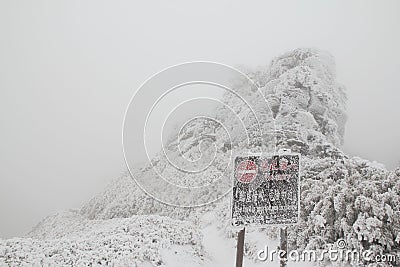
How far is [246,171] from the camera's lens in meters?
9.48

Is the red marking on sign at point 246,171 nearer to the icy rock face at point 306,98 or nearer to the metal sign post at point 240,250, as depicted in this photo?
the metal sign post at point 240,250

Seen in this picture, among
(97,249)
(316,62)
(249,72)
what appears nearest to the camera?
(97,249)

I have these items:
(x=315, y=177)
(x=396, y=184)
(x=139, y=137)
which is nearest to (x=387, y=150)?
(x=315, y=177)

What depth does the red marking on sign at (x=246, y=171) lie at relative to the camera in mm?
9414

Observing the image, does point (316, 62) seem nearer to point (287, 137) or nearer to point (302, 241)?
point (287, 137)

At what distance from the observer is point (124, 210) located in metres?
25.3

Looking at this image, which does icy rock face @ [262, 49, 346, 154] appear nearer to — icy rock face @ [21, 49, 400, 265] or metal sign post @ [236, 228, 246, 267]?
icy rock face @ [21, 49, 400, 265]

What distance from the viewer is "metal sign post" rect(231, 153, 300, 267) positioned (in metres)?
9.31

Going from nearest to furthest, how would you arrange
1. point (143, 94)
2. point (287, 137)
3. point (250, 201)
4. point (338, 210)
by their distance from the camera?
point (250, 201), point (338, 210), point (143, 94), point (287, 137)

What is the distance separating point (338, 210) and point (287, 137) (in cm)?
1048

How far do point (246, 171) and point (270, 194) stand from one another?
0.80 metres

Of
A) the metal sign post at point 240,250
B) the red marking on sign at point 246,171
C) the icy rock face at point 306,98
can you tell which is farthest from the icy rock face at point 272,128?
the metal sign post at point 240,250

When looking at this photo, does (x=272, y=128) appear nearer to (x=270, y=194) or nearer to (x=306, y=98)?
(x=306, y=98)

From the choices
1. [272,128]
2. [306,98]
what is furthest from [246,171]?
[306,98]
